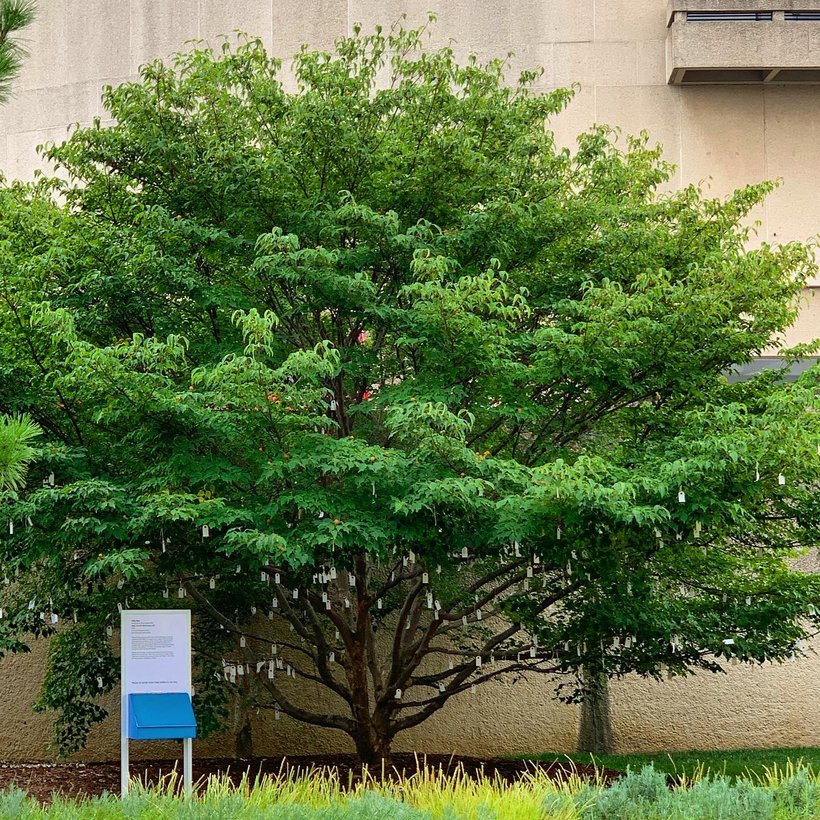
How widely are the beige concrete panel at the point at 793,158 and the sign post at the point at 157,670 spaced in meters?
12.6

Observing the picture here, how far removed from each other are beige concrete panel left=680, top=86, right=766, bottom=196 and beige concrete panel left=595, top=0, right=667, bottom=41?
1137mm

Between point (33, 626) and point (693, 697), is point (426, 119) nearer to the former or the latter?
point (33, 626)

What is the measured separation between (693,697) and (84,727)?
26.6ft

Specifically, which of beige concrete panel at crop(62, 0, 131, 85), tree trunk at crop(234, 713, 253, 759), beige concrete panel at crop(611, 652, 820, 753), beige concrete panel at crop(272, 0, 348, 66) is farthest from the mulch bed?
beige concrete panel at crop(62, 0, 131, 85)

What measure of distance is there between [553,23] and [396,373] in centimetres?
1010

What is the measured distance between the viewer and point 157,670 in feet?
34.6

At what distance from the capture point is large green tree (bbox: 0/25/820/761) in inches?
387

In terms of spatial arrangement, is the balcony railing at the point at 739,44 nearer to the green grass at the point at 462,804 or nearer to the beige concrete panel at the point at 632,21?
the beige concrete panel at the point at 632,21

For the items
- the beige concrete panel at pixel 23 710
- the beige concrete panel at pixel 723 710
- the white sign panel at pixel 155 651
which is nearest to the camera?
the white sign panel at pixel 155 651

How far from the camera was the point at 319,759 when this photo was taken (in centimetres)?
1556

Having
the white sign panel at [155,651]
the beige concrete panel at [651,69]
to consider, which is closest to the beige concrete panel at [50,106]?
the beige concrete panel at [651,69]

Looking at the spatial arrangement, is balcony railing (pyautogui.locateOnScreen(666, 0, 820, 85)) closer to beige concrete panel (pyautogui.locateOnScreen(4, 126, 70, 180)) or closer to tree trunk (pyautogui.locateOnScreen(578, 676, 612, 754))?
tree trunk (pyautogui.locateOnScreen(578, 676, 612, 754))

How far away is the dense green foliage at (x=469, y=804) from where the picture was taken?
291 inches

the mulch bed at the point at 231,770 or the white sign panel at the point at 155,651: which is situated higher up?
the white sign panel at the point at 155,651
